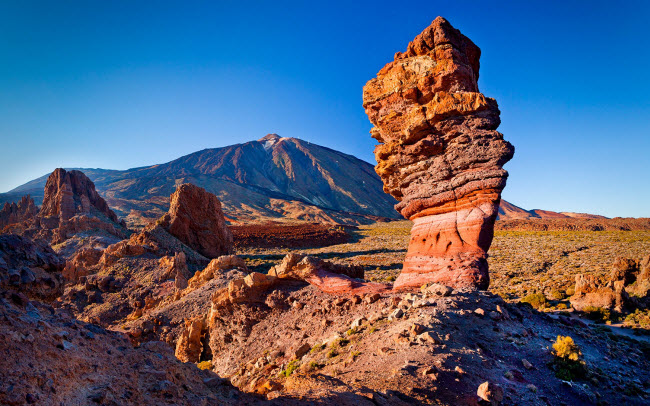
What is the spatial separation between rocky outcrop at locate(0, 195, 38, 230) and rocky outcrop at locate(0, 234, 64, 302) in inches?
1873

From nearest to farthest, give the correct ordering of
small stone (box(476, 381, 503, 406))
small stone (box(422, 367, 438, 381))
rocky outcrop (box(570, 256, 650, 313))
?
small stone (box(476, 381, 503, 406)) → small stone (box(422, 367, 438, 381)) → rocky outcrop (box(570, 256, 650, 313))

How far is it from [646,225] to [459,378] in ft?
253

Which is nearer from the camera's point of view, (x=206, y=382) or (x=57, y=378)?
(x=57, y=378)

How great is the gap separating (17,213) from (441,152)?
55.0m

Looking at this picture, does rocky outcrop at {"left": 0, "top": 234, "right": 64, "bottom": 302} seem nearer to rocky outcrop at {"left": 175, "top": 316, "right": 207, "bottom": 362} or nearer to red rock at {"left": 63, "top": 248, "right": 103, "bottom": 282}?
rocky outcrop at {"left": 175, "top": 316, "right": 207, "bottom": 362}

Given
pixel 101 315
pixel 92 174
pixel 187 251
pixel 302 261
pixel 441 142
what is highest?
pixel 92 174

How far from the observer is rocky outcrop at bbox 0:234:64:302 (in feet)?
19.8

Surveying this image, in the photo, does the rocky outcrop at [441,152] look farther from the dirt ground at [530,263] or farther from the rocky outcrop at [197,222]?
the rocky outcrop at [197,222]

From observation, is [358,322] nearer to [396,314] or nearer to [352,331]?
[352,331]

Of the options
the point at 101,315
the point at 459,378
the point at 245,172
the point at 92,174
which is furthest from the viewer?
the point at 245,172

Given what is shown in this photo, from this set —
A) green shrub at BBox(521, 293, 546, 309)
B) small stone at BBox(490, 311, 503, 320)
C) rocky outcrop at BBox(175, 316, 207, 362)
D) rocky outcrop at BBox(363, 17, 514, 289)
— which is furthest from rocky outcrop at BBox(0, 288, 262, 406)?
green shrub at BBox(521, 293, 546, 309)

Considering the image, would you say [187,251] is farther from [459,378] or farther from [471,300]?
[459,378]

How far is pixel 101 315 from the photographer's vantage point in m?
17.1

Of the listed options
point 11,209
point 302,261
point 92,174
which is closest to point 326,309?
point 302,261
